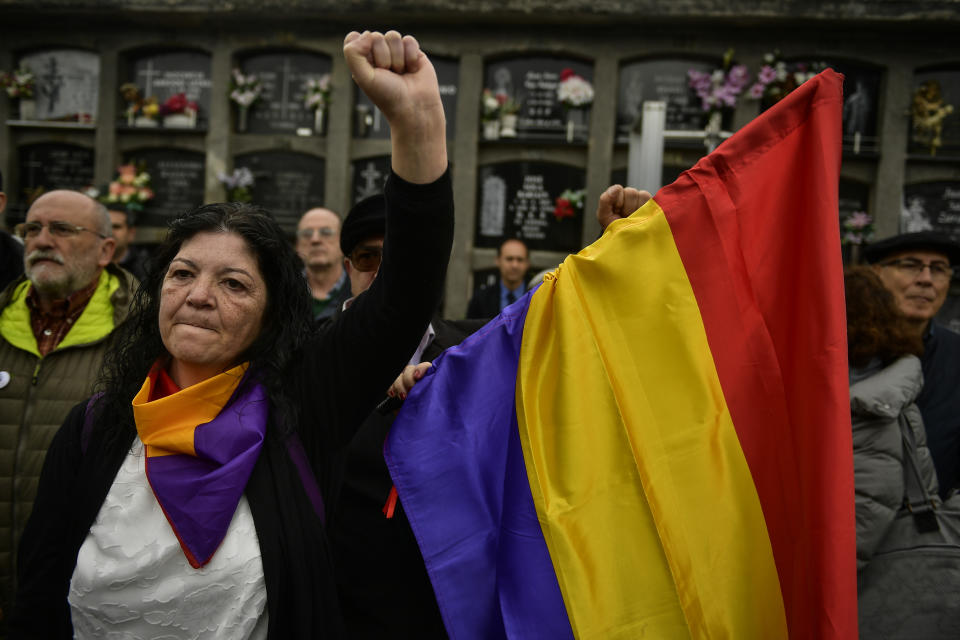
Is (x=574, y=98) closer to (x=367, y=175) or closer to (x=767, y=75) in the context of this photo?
(x=767, y=75)

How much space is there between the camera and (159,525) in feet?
4.50

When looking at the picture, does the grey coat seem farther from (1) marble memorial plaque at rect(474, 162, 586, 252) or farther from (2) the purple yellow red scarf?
(1) marble memorial plaque at rect(474, 162, 586, 252)

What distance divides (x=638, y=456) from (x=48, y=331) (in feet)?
7.09

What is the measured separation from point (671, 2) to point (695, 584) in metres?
6.91

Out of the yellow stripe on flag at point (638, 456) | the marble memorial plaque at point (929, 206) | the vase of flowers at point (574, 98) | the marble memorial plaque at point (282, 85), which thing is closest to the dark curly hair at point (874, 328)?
the yellow stripe on flag at point (638, 456)

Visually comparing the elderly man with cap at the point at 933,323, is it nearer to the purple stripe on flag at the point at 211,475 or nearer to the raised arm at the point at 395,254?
the raised arm at the point at 395,254

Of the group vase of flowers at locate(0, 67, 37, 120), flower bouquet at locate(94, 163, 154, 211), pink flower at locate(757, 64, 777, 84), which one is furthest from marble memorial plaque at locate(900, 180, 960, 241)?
vase of flowers at locate(0, 67, 37, 120)

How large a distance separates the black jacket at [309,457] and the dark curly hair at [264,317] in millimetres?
41

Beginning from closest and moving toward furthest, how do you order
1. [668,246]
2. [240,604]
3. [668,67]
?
[240,604]
[668,246]
[668,67]

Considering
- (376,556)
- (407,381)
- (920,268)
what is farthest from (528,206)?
(376,556)

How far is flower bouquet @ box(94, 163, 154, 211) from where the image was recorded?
24.5 ft

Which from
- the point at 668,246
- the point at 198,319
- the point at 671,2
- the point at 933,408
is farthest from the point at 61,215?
the point at 671,2

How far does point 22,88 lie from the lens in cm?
768

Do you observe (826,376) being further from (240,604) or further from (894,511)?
(240,604)
